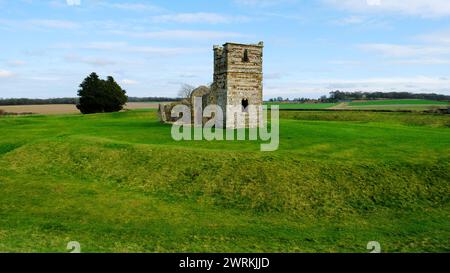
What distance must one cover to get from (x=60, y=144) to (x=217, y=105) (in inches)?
537

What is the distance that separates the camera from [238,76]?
106 ft

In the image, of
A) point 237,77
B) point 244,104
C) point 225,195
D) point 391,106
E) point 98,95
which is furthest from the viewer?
point 391,106

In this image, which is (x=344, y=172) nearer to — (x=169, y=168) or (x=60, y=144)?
(x=169, y=168)

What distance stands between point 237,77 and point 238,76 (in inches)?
5.7

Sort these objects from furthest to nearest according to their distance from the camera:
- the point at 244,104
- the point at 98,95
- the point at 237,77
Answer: the point at 98,95 < the point at 244,104 < the point at 237,77

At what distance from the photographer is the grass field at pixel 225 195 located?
13.8 m

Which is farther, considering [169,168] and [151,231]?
[169,168]

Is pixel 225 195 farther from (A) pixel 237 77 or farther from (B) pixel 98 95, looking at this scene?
(B) pixel 98 95

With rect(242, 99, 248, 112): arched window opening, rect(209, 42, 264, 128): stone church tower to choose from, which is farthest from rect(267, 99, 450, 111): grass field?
rect(242, 99, 248, 112): arched window opening

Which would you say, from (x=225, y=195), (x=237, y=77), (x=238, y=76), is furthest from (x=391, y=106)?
(x=225, y=195)

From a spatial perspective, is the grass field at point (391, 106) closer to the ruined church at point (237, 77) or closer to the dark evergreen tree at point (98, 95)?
the dark evergreen tree at point (98, 95)

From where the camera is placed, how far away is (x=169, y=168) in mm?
21094
